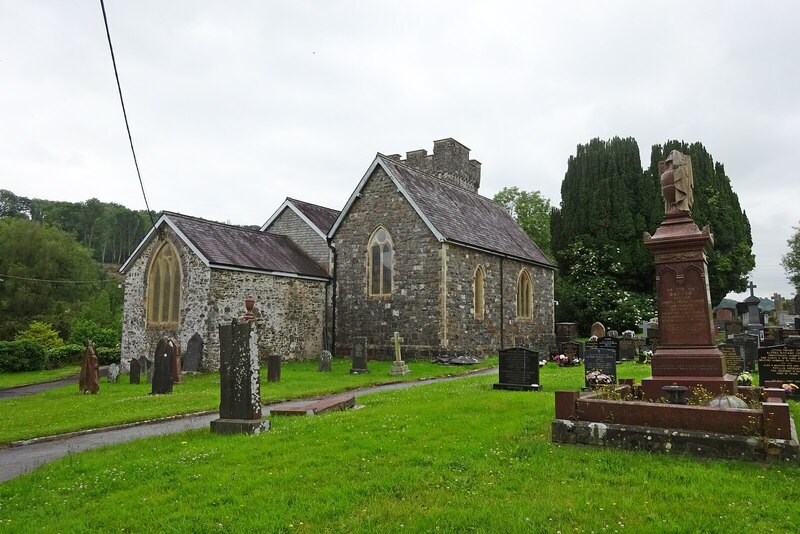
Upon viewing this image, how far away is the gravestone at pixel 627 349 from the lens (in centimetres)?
2359

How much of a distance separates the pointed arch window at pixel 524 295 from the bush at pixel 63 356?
2622 cm

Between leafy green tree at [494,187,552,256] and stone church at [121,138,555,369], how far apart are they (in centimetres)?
2425

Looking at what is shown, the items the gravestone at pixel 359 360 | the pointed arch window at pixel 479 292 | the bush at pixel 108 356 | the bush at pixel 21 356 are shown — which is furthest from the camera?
the bush at pixel 108 356

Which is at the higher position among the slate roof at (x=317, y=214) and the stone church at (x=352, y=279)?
the slate roof at (x=317, y=214)

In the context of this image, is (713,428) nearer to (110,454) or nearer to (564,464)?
(564,464)

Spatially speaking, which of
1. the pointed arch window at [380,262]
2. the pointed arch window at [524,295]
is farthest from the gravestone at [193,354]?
the pointed arch window at [524,295]

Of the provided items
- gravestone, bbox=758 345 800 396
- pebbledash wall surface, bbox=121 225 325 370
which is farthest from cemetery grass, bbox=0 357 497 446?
gravestone, bbox=758 345 800 396

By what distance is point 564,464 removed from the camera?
680cm

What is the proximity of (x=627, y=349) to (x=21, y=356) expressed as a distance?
31.5m

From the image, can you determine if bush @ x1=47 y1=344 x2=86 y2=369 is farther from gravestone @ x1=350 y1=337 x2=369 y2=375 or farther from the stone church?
gravestone @ x1=350 y1=337 x2=369 y2=375

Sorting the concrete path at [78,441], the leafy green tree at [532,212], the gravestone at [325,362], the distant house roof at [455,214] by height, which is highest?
the leafy green tree at [532,212]

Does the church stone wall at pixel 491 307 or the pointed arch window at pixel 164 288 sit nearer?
the pointed arch window at pixel 164 288

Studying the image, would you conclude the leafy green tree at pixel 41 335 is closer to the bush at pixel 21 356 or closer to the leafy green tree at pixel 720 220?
the bush at pixel 21 356

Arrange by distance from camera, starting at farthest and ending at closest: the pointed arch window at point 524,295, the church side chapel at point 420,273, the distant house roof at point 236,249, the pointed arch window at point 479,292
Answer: the pointed arch window at point 524,295, the pointed arch window at point 479,292, the church side chapel at point 420,273, the distant house roof at point 236,249
